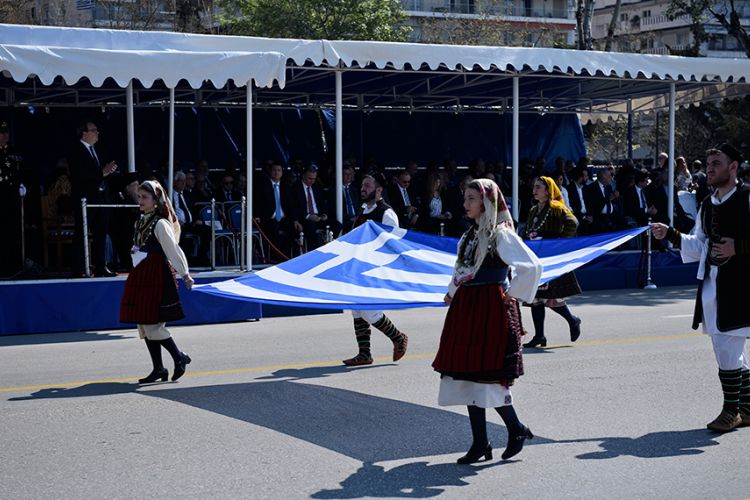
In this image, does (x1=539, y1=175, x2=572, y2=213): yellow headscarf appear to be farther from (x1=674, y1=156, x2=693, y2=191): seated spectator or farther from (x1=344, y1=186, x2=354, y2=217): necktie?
(x1=674, y1=156, x2=693, y2=191): seated spectator

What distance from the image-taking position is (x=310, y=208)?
19547mm

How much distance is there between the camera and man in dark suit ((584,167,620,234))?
2158cm

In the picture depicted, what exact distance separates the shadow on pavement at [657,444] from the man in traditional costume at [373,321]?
12.1 ft

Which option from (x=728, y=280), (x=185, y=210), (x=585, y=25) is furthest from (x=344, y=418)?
(x=585, y=25)

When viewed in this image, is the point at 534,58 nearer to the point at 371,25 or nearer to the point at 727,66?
the point at 727,66

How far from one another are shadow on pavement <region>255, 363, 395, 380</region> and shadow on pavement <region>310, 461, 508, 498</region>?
3.53m

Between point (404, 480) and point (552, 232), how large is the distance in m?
6.40

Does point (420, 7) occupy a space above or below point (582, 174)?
above

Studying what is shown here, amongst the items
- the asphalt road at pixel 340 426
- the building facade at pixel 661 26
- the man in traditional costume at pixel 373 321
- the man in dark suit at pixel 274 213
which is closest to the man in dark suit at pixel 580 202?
the man in dark suit at pixel 274 213

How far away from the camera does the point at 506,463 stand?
7.28 m

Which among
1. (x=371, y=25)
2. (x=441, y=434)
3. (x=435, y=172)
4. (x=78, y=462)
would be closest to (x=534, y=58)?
(x=435, y=172)

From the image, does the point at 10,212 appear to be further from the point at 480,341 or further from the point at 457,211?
the point at 480,341

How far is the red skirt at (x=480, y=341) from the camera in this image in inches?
281

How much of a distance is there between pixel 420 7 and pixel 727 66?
235ft
